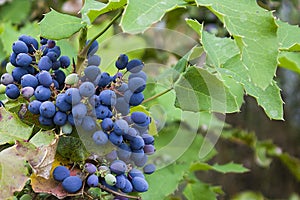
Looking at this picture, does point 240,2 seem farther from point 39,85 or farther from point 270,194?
point 270,194

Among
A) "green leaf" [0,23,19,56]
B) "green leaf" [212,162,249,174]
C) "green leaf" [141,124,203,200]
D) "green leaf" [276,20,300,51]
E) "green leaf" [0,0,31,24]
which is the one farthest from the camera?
"green leaf" [0,0,31,24]

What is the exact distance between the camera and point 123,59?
2.69 ft

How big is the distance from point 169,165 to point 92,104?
0.54 metres

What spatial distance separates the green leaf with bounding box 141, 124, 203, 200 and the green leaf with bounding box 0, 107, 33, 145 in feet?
1.06

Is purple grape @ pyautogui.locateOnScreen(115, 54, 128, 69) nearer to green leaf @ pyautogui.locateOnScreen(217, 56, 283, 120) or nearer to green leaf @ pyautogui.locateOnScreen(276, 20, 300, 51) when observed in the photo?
green leaf @ pyautogui.locateOnScreen(217, 56, 283, 120)

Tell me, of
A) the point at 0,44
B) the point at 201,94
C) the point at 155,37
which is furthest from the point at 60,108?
the point at 155,37

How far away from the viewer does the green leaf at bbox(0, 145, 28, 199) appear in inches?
28.8

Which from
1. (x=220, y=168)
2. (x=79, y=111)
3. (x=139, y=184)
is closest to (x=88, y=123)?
(x=79, y=111)

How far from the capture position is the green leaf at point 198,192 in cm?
127

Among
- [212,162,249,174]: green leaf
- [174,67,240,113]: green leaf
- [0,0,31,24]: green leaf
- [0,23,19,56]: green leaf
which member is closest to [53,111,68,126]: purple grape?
[174,67,240,113]: green leaf

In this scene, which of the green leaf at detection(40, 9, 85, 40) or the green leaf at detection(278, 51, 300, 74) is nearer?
the green leaf at detection(40, 9, 85, 40)

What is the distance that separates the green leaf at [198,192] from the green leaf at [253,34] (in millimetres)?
635

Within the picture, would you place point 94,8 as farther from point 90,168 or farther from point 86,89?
point 90,168

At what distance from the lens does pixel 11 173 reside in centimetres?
74
